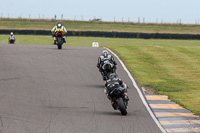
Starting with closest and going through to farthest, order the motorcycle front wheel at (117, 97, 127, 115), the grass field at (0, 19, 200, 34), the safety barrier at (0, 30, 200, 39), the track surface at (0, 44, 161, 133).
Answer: the track surface at (0, 44, 161, 133), the motorcycle front wheel at (117, 97, 127, 115), the safety barrier at (0, 30, 200, 39), the grass field at (0, 19, 200, 34)

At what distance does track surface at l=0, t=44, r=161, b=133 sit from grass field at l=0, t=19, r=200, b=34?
43609 mm

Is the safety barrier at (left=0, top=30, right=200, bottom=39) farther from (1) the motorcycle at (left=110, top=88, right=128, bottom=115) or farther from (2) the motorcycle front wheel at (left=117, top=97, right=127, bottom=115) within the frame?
(2) the motorcycle front wheel at (left=117, top=97, right=127, bottom=115)

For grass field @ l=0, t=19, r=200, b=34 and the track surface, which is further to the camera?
grass field @ l=0, t=19, r=200, b=34

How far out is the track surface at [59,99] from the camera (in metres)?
12.1

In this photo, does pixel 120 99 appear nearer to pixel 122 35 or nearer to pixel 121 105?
pixel 121 105

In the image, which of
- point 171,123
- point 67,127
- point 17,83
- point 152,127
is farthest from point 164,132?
point 17,83

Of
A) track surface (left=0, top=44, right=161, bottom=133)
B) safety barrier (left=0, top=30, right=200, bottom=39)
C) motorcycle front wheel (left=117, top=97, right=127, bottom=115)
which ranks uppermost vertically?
motorcycle front wheel (left=117, top=97, right=127, bottom=115)

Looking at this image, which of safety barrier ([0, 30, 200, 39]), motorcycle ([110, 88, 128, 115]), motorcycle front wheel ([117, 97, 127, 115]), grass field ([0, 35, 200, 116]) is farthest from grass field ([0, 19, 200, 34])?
motorcycle front wheel ([117, 97, 127, 115])

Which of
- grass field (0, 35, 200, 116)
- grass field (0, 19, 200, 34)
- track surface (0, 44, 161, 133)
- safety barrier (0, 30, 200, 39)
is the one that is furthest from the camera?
grass field (0, 19, 200, 34)

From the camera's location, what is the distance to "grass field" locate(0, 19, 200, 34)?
231 ft

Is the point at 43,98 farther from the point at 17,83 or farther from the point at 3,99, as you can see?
the point at 17,83

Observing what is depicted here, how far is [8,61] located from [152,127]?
1362 cm

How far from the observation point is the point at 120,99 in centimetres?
1378

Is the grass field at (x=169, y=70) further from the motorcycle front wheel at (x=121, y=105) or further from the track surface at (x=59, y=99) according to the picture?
the motorcycle front wheel at (x=121, y=105)
